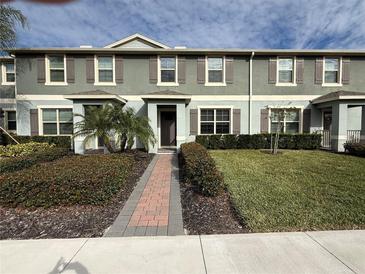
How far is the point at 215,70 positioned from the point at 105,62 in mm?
6940

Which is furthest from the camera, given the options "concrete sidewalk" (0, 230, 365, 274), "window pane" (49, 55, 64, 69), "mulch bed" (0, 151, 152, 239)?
"window pane" (49, 55, 64, 69)

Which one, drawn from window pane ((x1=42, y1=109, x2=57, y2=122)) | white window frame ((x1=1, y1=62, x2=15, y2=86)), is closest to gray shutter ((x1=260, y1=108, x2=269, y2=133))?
window pane ((x1=42, y1=109, x2=57, y2=122))

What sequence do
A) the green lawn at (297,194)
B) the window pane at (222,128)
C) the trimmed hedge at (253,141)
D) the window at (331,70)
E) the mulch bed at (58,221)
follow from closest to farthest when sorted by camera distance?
1. the mulch bed at (58,221)
2. the green lawn at (297,194)
3. the trimmed hedge at (253,141)
4. the window at (331,70)
5. the window pane at (222,128)

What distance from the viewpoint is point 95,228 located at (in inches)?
134

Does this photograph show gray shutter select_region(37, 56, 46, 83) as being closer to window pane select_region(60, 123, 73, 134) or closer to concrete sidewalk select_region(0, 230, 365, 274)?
window pane select_region(60, 123, 73, 134)

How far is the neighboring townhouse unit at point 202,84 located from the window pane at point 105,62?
6 cm

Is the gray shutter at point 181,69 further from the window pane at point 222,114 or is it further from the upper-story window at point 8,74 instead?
the upper-story window at point 8,74

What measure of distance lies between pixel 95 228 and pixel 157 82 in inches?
404

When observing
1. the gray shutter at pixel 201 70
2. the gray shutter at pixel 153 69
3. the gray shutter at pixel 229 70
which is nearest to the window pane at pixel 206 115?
the gray shutter at pixel 201 70

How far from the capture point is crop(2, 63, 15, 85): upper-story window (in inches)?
525

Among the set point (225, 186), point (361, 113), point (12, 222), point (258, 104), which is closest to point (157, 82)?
point (258, 104)

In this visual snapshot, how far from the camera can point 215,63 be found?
12.5m

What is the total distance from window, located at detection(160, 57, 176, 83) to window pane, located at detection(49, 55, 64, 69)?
617 centimetres

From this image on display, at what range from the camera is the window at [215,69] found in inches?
490
